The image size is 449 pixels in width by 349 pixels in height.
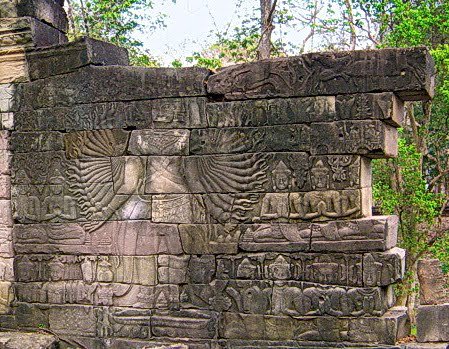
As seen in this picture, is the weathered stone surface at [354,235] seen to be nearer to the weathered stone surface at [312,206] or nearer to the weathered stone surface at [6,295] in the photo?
the weathered stone surface at [312,206]

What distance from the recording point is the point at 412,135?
1488 cm

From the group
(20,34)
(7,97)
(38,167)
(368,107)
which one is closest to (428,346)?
(368,107)

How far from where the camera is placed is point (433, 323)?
6.51 m

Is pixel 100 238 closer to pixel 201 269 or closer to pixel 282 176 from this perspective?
pixel 201 269

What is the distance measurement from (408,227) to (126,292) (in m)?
7.57

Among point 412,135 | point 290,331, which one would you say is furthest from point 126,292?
point 412,135

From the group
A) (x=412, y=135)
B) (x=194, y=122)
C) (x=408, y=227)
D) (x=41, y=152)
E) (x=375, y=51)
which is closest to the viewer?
(x=375, y=51)

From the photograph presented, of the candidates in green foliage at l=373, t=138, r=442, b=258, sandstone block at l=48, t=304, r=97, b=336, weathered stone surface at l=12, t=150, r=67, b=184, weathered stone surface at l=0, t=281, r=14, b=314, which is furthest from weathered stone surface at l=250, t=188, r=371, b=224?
green foliage at l=373, t=138, r=442, b=258

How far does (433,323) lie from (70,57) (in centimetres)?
475

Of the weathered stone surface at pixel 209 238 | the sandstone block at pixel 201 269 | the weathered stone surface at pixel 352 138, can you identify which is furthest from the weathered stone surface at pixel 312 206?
the sandstone block at pixel 201 269

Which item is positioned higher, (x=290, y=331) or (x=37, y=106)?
(x=37, y=106)

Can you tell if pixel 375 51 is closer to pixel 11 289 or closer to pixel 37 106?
pixel 37 106

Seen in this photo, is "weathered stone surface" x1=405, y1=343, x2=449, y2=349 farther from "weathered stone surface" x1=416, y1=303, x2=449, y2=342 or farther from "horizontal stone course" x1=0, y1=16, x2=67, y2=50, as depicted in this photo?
"horizontal stone course" x1=0, y1=16, x2=67, y2=50

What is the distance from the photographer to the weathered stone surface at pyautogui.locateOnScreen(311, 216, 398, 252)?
664 cm
